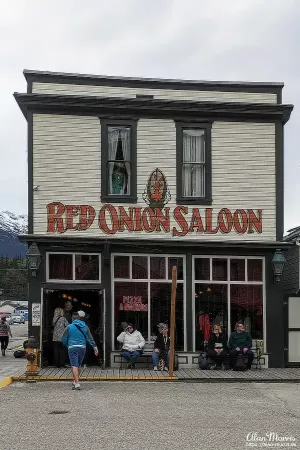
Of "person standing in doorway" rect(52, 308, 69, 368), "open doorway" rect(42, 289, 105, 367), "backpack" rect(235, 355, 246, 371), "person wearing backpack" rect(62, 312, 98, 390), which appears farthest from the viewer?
"open doorway" rect(42, 289, 105, 367)

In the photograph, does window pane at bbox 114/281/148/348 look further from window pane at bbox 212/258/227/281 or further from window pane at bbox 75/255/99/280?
window pane at bbox 212/258/227/281

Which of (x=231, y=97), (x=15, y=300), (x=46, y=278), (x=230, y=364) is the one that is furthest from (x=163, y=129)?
(x=15, y=300)

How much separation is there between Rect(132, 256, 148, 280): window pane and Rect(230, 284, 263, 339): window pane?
8.05 ft

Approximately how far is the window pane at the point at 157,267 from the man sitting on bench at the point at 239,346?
2524 millimetres

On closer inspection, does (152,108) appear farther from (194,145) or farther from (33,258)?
(33,258)

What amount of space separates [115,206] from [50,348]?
168 inches

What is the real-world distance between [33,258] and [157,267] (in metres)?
3.42

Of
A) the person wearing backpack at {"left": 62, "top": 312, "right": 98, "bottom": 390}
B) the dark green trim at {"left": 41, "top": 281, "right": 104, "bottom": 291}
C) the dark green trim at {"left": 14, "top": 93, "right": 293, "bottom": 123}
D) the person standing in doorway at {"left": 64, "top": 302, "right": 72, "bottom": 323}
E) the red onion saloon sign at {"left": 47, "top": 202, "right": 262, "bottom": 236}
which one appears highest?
the dark green trim at {"left": 14, "top": 93, "right": 293, "bottom": 123}

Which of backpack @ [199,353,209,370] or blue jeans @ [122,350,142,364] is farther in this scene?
backpack @ [199,353,209,370]

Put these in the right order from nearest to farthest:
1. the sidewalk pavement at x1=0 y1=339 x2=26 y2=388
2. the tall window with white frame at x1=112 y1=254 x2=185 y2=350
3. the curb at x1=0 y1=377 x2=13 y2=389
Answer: the curb at x1=0 y1=377 x2=13 y2=389 → the sidewalk pavement at x1=0 y1=339 x2=26 y2=388 → the tall window with white frame at x1=112 y1=254 x2=185 y2=350

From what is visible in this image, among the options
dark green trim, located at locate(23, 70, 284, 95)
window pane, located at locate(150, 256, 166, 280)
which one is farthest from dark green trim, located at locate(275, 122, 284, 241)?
window pane, located at locate(150, 256, 166, 280)

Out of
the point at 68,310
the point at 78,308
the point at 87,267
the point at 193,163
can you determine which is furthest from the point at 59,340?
the point at 193,163

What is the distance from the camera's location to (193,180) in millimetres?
20859

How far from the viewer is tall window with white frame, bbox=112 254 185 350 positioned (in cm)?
2034
